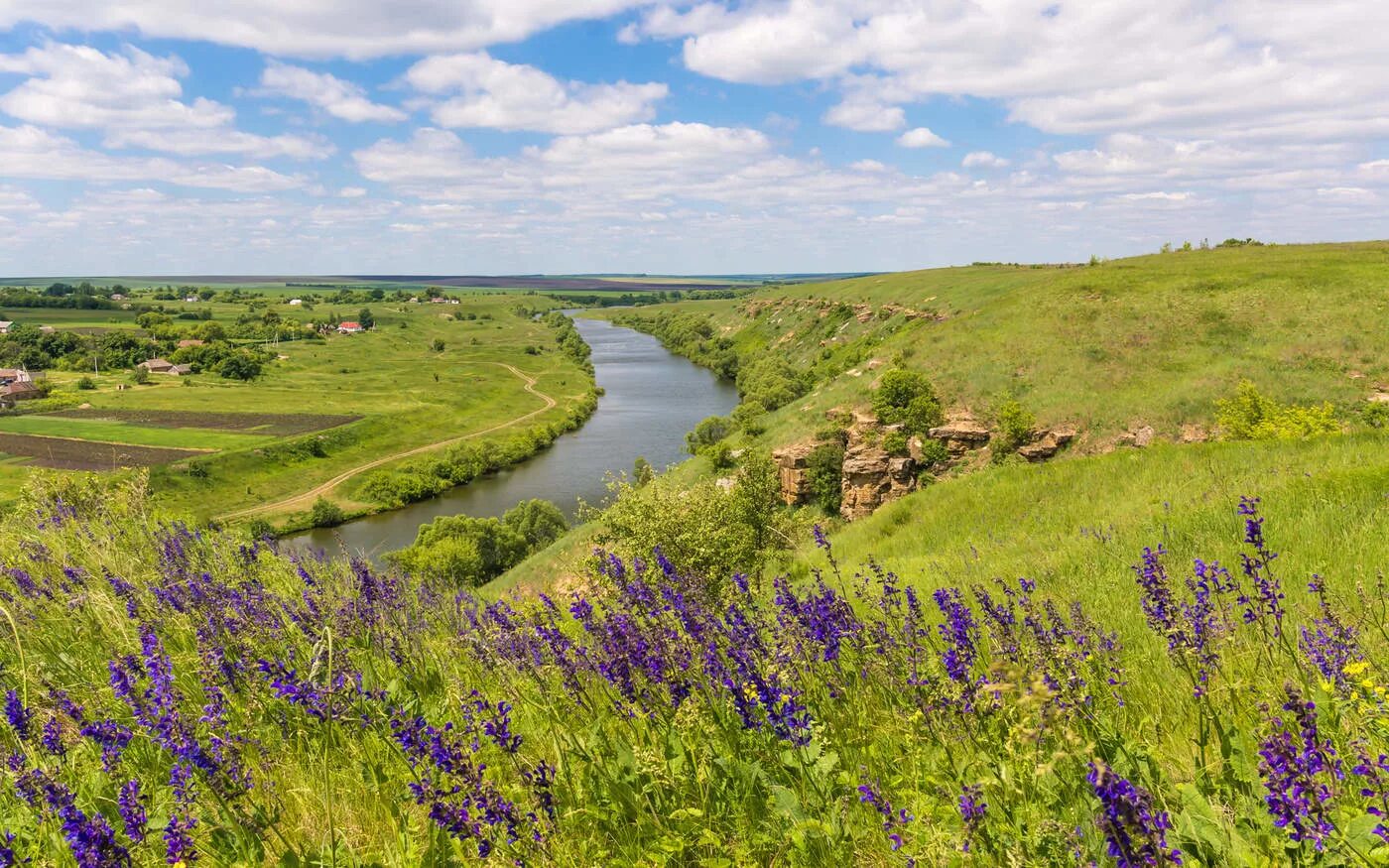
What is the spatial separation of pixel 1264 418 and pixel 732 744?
36.9m

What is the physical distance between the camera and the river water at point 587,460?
238ft

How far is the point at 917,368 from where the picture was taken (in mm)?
48094

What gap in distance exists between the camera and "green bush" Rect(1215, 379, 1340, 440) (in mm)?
27500

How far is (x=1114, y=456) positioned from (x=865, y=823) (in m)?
21.4

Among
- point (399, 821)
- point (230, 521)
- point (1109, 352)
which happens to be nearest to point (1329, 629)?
point (399, 821)

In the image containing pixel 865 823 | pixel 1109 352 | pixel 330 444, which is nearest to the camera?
pixel 865 823

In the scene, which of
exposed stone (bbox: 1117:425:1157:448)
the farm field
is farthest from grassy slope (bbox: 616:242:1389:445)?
the farm field

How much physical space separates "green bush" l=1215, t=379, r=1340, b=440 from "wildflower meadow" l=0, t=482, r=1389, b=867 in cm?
2877

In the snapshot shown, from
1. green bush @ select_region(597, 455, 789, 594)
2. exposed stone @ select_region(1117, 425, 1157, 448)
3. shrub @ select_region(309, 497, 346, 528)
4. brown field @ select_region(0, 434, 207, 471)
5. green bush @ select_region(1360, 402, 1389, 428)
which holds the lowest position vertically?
shrub @ select_region(309, 497, 346, 528)

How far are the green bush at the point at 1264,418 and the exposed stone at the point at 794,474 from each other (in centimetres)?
2118

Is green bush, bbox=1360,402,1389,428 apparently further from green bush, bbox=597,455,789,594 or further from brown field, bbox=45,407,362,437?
brown field, bbox=45,407,362,437

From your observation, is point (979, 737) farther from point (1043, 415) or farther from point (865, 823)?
point (1043, 415)

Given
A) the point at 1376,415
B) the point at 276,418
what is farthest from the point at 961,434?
the point at 276,418

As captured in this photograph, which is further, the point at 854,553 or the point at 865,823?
the point at 854,553
